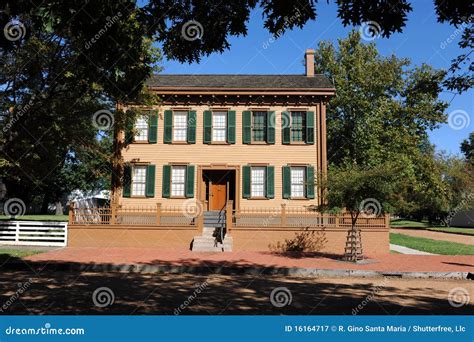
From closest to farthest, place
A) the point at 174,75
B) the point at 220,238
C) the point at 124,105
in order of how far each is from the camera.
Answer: the point at 220,238 < the point at 124,105 < the point at 174,75

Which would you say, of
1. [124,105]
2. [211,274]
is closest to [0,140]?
[124,105]

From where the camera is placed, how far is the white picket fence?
1834 cm

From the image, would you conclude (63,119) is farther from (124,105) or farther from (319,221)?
(319,221)

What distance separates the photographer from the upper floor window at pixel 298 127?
21453 mm

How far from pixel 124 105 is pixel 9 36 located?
50.8 feet

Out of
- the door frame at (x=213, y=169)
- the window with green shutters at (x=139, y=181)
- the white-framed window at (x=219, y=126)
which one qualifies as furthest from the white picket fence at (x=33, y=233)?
the white-framed window at (x=219, y=126)

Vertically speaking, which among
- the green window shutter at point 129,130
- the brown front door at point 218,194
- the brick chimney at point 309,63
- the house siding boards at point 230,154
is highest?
the brick chimney at point 309,63

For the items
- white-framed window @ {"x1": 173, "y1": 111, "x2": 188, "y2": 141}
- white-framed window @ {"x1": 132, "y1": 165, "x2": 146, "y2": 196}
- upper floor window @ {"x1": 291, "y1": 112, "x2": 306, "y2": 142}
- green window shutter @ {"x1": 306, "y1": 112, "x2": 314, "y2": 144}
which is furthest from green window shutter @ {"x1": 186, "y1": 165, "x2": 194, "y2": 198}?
green window shutter @ {"x1": 306, "y1": 112, "x2": 314, "y2": 144}

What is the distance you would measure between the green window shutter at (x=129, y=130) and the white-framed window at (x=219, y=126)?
14.2 ft

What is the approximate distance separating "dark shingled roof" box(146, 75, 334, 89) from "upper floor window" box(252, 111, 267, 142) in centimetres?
165

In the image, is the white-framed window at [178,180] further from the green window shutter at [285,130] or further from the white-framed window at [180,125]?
the green window shutter at [285,130]

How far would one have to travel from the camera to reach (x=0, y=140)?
623 inches

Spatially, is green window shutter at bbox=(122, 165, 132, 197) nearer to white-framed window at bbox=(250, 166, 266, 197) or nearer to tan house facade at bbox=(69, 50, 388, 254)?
tan house facade at bbox=(69, 50, 388, 254)

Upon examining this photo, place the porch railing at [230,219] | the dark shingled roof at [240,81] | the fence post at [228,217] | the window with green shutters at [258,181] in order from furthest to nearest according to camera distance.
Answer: the dark shingled roof at [240,81], the window with green shutters at [258,181], the fence post at [228,217], the porch railing at [230,219]
